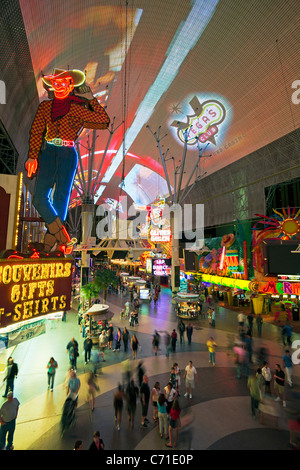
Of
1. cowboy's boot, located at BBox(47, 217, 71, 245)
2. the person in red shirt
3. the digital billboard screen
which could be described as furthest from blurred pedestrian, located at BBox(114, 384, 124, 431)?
the digital billboard screen

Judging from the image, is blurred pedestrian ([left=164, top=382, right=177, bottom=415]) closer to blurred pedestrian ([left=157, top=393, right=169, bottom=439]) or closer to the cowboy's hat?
blurred pedestrian ([left=157, top=393, right=169, bottom=439])

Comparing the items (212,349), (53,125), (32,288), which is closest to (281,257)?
(212,349)

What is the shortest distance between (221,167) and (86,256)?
1790cm

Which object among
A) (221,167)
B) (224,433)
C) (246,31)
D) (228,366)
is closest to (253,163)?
(221,167)

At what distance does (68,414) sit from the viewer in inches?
279

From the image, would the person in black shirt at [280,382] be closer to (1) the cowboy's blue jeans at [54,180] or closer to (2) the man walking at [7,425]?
(2) the man walking at [7,425]

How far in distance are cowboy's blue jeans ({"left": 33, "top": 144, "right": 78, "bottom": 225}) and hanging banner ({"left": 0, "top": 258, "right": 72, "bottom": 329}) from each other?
1926 millimetres

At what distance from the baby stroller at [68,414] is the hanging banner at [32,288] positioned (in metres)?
2.75

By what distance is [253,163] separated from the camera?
25031 millimetres

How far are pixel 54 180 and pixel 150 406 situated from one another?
25.9 feet

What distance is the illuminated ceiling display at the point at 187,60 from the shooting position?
15.2m

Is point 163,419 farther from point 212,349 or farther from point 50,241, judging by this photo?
point 50,241

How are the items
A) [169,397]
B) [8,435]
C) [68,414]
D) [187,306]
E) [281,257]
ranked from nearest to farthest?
[8,435] → [68,414] → [169,397] → [281,257] → [187,306]
